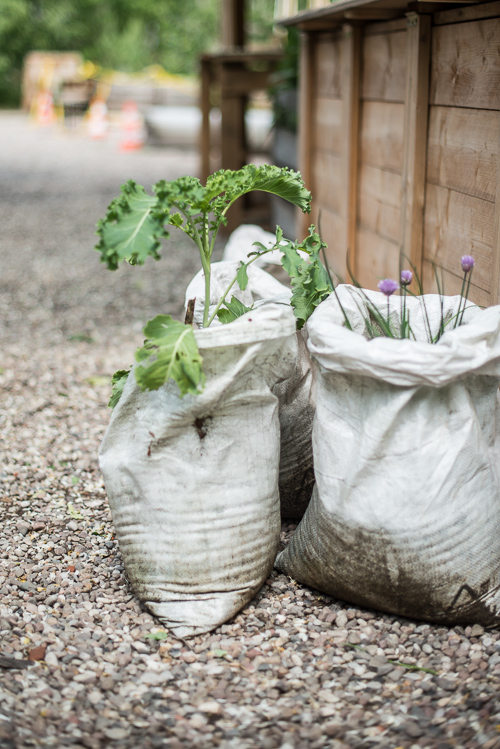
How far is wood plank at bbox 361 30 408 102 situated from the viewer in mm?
3053

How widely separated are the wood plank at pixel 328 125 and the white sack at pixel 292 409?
6.14 feet

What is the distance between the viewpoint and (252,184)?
191 cm

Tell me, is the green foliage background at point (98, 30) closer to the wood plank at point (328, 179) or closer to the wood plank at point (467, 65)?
the wood plank at point (328, 179)

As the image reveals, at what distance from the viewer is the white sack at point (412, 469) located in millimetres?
1688

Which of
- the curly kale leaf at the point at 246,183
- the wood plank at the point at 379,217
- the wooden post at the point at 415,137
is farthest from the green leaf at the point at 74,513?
the wood plank at the point at 379,217

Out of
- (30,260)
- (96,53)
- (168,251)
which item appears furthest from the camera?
(96,53)

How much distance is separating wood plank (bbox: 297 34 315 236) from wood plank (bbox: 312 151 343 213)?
0.17 feet

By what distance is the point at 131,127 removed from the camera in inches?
637

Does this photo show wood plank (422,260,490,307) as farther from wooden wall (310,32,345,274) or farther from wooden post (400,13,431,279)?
wooden wall (310,32,345,274)

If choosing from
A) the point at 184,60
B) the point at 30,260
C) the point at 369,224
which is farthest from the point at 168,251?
the point at 184,60

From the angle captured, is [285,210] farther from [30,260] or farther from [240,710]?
[240,710]

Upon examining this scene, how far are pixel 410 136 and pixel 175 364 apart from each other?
1628 millimetres

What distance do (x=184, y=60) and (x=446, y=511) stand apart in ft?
74.6

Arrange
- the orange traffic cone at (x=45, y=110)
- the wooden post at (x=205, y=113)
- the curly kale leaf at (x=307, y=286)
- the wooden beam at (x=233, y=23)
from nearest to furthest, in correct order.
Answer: the curly kale leaf at (x=307, y=286) < the wooden post at (x=205, y=113) < the wooden beam at (x=233, y=23) < the orange traffic cone at (x=45, y=110)
